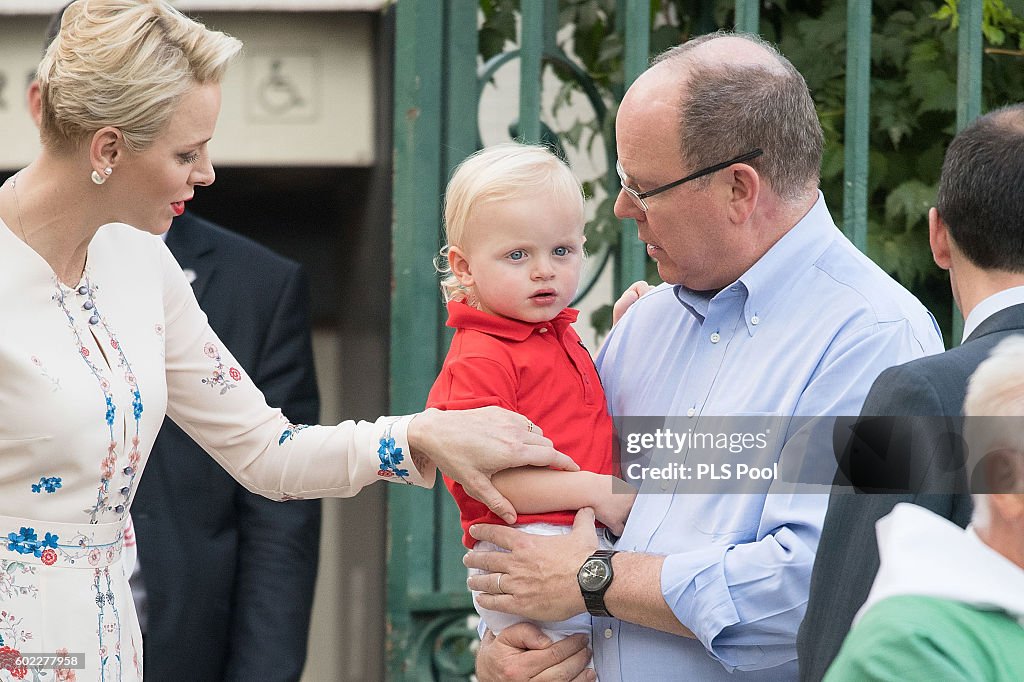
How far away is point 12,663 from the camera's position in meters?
1.93

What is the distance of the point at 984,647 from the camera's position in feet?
4.36

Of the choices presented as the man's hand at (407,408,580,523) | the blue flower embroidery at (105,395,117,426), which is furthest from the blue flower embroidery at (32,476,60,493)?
the man's hand at (407,408,580,523)

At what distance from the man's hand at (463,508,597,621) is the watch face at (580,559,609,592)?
0.04ft

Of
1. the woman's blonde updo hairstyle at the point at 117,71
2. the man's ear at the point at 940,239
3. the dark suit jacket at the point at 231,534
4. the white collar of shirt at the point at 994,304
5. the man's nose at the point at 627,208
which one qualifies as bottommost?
the dark suit jacket at the point at 231,534

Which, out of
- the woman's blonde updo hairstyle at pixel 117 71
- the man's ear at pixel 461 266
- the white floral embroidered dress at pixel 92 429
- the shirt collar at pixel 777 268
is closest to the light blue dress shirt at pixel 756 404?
the shirt collar at pixel 777 268

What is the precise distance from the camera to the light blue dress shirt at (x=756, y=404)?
1.97 meters

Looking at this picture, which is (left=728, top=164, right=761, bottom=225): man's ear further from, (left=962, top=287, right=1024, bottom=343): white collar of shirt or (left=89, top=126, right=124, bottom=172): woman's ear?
(left=89, top=126, right=124, bottom=172): woman's ear

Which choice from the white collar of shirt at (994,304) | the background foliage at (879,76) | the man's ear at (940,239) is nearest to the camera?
the white collar of shirt at (994,304)

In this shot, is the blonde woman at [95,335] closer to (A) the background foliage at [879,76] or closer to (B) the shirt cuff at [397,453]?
(B) the shirt cuff at [397,453]

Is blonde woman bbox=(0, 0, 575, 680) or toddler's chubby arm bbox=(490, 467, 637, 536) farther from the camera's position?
toddler's chubby arm bbox=(490, 467, 637, 536)

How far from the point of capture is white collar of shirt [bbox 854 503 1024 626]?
4.42 ft

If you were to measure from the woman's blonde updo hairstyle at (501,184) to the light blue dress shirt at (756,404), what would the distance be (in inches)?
11.2

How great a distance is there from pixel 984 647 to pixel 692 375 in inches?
37.1

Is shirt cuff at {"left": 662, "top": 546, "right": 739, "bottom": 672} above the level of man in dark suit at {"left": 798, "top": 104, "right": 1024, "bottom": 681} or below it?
below
